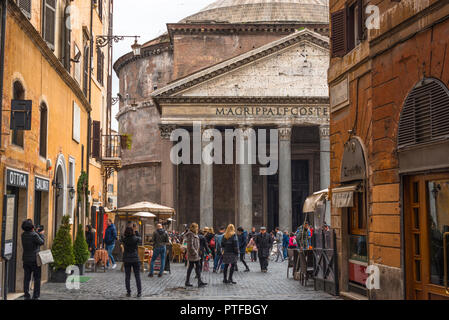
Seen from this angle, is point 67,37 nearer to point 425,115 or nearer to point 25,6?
point 25,6

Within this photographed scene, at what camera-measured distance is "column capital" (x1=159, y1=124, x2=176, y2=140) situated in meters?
30.5

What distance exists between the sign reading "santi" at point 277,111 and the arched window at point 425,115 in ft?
74.5

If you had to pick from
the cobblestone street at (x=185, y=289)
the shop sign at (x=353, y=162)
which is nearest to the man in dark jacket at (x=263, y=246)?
the cobblestone street at (x=185, y=289)

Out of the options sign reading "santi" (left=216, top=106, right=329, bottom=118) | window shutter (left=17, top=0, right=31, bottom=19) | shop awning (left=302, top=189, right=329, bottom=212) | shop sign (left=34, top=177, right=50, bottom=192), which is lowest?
shop awning (left=302, top=189, right=329, bottom=212)

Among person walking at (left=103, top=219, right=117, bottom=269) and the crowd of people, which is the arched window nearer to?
the crowd of people

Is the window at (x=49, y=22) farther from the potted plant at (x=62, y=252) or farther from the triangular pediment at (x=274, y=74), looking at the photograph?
the triangular pediment at (x=274, y=74)

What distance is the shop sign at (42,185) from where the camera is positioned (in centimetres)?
1168

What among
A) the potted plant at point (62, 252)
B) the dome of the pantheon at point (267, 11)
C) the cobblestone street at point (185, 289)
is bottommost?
the cobblestone street at point (185, 289)

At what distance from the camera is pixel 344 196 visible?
9.91 m

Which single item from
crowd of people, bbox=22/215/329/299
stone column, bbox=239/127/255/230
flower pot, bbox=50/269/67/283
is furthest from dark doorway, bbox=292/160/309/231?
flower pot, bbox=50/269/67/283

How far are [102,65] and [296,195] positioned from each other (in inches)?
699

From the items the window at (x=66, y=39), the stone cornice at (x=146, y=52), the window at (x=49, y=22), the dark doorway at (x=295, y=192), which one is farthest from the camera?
the stone cornice at (x=146, y=52)

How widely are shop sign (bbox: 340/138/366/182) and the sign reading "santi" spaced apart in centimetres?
2029
